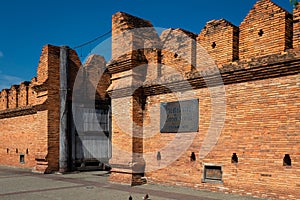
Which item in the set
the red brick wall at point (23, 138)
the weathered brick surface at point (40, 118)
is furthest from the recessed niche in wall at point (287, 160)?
the red brick wall at point (23, 138)

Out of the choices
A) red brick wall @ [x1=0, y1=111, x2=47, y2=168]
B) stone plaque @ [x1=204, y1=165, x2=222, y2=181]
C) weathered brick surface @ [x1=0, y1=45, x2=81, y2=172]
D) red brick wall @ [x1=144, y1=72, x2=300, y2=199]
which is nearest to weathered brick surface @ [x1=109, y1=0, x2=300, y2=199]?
red brick wall @ [x1=144, y1=72, x2=300, y2=199]

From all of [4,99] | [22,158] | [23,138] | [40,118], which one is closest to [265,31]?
[40,118]

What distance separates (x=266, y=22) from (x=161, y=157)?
4.94 metres

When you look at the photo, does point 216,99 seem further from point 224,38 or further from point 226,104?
point 224,38

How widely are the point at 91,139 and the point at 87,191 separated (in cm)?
581

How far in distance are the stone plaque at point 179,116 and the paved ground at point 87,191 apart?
1708 mm

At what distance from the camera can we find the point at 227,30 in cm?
826

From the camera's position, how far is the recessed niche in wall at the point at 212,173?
8375 mm

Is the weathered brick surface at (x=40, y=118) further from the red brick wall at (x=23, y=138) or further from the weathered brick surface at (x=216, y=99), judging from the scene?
the weathered brick surface at (x=216, y=99)

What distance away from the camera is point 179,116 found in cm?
937

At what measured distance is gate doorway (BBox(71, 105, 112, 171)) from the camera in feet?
47.4

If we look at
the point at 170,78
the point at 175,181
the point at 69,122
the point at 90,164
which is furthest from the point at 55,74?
the point at 175,181

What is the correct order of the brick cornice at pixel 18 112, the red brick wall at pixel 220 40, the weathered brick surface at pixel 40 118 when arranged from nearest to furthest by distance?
1. the red brick wall at pixel 220 40
2. the weathered brick surface at pixel 40 118
3. the brick cornice at pixel 18 112

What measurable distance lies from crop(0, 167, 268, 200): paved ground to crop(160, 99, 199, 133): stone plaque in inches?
67.2
